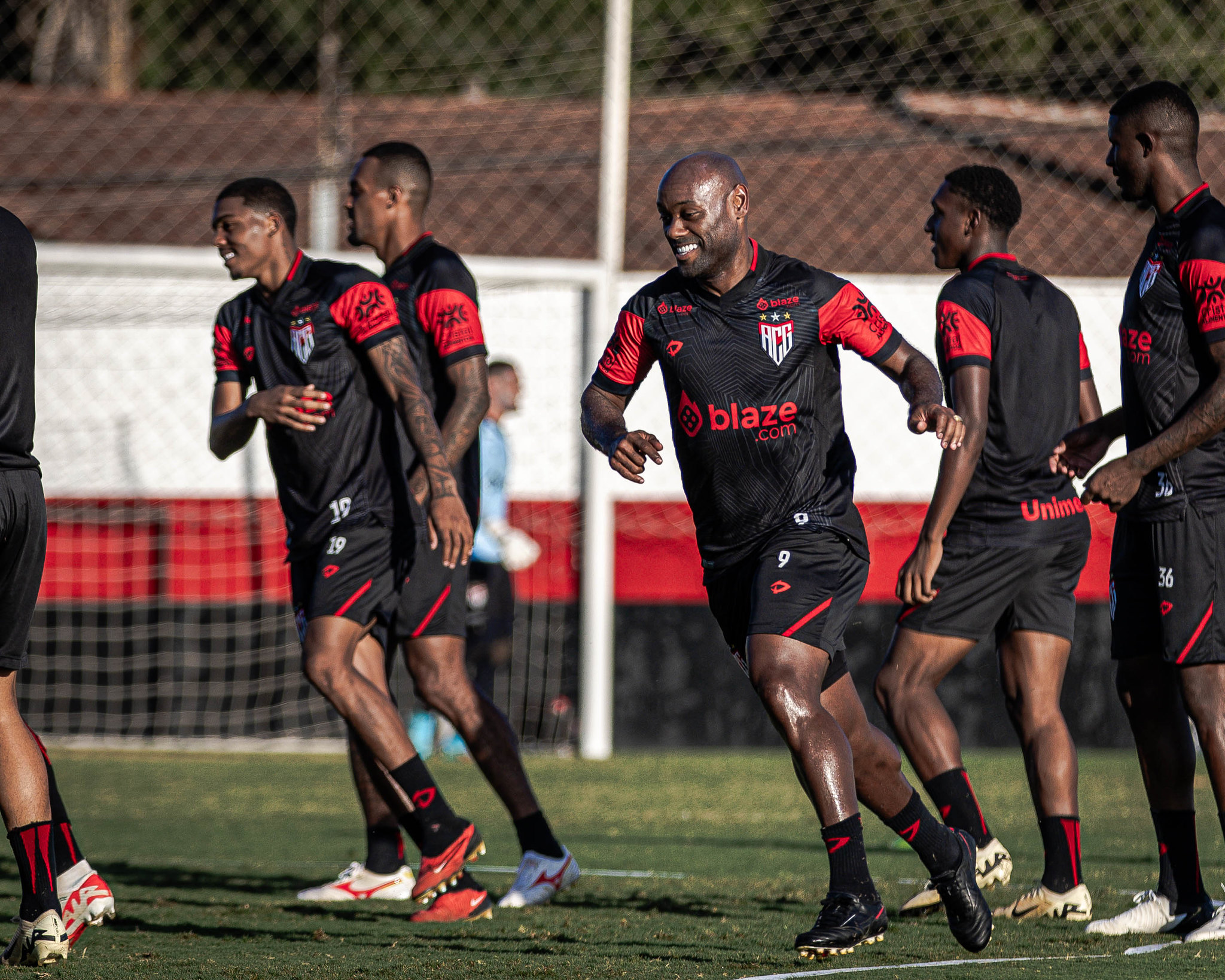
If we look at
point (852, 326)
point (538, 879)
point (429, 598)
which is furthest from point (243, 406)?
point (852, 326)

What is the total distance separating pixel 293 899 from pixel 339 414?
5.48ft

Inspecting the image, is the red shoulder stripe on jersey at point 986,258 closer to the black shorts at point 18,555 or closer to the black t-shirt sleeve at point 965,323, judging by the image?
the black t-shirt sleeve at point 965,323

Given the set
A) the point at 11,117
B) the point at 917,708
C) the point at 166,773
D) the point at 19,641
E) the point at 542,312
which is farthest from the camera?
the point at 11,117

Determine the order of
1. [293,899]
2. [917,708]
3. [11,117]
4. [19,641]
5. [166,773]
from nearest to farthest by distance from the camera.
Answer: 1. [19,641]
2. [917,708]
3. [293,899]
4. [166,773]
5. [11,117]

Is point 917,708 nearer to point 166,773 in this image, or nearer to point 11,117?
point 166,773

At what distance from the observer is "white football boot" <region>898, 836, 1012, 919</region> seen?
5062mm

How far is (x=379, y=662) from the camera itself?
5648mm

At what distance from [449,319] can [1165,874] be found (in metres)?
2.93

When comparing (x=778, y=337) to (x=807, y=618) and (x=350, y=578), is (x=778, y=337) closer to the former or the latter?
(x=807, y=618)

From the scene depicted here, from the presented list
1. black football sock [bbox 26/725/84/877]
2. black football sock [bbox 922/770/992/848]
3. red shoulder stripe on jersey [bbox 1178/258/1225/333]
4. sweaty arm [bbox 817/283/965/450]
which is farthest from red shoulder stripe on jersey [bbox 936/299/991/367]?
black football sock [bbox 26/725/84/877]

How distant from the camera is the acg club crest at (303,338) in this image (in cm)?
546

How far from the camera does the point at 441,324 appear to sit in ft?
18.6

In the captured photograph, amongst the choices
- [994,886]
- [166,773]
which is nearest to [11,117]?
[166,773]

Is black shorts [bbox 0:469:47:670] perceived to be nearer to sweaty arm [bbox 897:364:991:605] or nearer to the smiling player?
the smiling player
